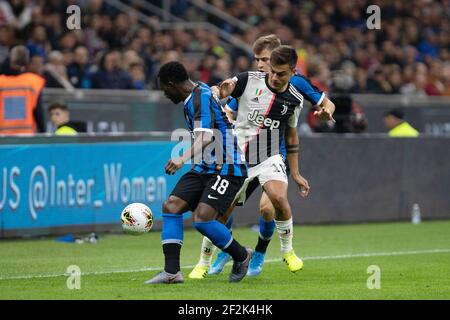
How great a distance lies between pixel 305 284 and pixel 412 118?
13557 mm

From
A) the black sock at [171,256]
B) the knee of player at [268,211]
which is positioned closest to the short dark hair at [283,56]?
the knee of player at [268,211]

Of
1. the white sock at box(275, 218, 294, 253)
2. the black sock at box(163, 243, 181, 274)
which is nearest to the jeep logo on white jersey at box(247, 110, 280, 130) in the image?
the white sock at box(275, 218, 294, 253)

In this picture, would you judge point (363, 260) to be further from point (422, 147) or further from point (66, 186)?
point (422, 147)

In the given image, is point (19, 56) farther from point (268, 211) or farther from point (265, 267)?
point (268, 211)

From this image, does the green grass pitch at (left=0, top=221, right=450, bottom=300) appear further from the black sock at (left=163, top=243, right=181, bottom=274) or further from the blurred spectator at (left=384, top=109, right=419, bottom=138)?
the blurred spectator at (left=384, top=109, right=419, bottom=138)

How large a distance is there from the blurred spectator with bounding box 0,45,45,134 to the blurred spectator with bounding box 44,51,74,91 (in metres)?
2.36

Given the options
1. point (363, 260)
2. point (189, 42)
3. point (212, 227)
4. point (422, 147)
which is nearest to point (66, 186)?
point (363, 260)

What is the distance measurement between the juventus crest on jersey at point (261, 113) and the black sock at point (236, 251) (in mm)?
1160

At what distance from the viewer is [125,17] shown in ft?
73.0

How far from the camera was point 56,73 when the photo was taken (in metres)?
19.1

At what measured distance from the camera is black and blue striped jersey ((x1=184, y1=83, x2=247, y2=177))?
389 inches

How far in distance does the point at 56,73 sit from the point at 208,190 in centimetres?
960

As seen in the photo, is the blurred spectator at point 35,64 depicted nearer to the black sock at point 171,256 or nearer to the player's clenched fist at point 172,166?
the black sock at point 171,256

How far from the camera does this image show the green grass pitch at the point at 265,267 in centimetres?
956
